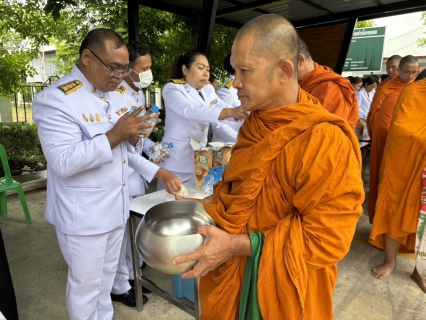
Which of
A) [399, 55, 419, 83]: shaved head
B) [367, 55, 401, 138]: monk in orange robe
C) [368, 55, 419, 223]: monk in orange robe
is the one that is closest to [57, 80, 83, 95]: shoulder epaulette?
[368, 55, 419, 223]: monk in orange robe

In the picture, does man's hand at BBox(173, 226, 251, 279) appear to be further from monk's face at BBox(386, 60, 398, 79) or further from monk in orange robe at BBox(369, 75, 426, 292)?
monk's face at BBox(386, 60, 398, 79)

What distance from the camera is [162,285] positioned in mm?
2738

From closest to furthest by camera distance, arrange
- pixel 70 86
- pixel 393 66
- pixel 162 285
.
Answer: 1. pixel 70 86
2. pixel 162 285
3. pixel 393 66

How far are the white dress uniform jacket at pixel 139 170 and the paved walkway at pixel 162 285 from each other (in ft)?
2.82

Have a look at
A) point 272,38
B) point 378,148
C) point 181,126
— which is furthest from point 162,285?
point 378,148

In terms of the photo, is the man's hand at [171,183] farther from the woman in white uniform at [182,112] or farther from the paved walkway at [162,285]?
the paved walkway at [162,285]

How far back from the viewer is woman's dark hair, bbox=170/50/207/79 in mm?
2758

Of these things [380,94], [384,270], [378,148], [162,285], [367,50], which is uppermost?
[367,50]

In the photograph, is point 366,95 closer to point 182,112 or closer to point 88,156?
point 182,112

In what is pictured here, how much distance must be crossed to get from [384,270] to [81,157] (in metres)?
2.74

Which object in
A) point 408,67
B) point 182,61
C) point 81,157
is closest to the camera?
point 81,157

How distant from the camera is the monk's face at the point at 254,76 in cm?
103

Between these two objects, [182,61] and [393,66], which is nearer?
[182,61]

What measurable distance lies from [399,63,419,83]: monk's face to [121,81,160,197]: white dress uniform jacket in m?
3.18
